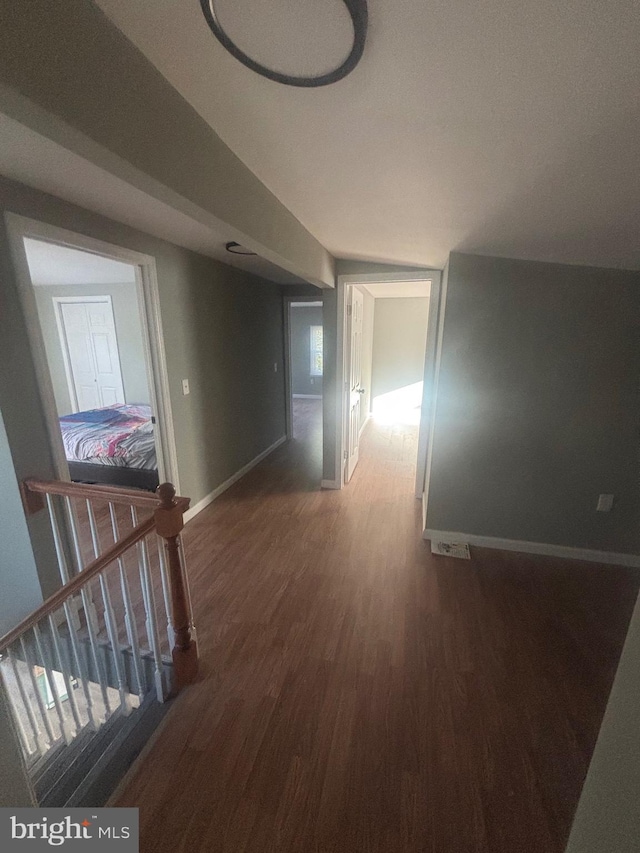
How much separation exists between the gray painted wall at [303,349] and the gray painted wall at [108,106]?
6725 millimetres

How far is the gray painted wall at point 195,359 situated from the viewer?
5.40 ft

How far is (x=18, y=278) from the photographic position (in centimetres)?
162

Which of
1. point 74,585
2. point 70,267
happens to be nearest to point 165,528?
point 74,585

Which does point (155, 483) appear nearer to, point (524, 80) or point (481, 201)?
point (481, 201)

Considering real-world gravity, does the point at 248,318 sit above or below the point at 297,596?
above

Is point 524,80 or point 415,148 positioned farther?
point 415,148

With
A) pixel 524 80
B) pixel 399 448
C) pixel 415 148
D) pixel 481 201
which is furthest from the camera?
pixel 399 448

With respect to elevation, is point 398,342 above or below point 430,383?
above

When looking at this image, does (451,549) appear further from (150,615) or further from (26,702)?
(26,702)

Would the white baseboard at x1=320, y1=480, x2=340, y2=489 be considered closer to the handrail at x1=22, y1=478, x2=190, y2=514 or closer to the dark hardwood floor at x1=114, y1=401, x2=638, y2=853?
the dark hardwood floor at x1=114, y1=401, x2=638, y2=853

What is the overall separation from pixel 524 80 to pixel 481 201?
702mm

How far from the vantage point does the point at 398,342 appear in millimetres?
6094

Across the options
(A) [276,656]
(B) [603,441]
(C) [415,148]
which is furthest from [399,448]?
(C) [415,148]

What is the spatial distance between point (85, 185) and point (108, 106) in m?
1.13
